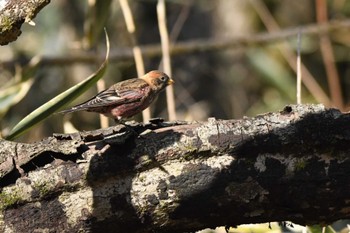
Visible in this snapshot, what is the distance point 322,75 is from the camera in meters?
7.00

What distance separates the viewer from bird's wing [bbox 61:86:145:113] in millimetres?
2890

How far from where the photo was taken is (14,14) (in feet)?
7.24

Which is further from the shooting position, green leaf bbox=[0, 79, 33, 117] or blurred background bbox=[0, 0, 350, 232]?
blurred background bbox=[0, 0, 350, 232]

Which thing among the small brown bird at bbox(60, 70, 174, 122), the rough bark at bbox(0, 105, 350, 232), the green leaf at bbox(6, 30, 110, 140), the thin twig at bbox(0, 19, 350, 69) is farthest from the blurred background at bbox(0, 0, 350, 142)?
the rough bark at bbox(0, 105, 350, 232)

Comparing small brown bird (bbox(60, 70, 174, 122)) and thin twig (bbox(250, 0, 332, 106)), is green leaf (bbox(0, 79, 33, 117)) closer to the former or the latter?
small brown bird (bbox(60, 70, 174, 122))

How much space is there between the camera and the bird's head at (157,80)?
10.6 ft

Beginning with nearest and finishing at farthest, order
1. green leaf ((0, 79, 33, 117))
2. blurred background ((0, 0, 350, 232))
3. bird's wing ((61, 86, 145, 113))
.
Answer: bird's wing ((61, 86, 145, 113))
green leaf ((0, 79, 33, 117))
blurred background ((0, 0, 350, 232))

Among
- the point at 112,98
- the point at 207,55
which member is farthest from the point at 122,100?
the point at 207,55

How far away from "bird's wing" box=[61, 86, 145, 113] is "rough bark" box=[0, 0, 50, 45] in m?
0.67

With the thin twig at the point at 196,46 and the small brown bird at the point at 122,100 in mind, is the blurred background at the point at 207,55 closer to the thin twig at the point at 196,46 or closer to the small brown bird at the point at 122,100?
the thin twig at the point at 196,46

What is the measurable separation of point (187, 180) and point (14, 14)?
619 millimetres

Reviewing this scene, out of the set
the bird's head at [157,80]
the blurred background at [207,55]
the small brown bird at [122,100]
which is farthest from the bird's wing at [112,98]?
the blurred background at [207,55]

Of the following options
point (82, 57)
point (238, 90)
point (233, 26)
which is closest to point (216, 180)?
point (82, 57)

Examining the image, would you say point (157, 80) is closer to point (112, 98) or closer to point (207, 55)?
point (112, 98)
